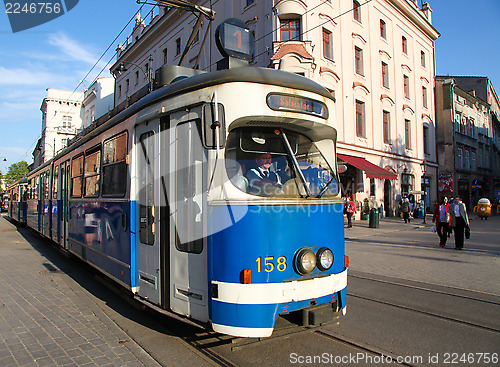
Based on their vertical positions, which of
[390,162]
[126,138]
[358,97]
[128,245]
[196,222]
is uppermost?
[358,97]

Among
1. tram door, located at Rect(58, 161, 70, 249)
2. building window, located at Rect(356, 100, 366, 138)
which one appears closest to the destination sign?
tram door, located at Rect(58, 161, 70, 249)

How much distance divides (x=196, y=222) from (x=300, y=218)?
1115mm

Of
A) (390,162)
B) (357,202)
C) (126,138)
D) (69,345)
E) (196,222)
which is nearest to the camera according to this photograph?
(196,222)

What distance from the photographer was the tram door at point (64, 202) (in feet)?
30.5

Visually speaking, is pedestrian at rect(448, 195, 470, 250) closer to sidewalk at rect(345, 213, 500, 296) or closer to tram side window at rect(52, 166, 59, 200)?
sidewalk at rect(345, 213, 500, 296)

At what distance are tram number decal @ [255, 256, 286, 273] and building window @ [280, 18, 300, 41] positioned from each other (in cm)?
1855

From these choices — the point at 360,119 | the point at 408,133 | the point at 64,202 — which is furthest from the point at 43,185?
the point at 408,133

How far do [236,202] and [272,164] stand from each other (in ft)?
2.01

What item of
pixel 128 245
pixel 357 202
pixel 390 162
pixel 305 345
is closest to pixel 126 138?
pixel 128 245

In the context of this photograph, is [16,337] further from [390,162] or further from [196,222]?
[390,162]

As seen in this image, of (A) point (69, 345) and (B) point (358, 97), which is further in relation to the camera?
(B) point (358, 97)

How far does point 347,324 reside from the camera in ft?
16.3

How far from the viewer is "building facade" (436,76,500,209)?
114 ft

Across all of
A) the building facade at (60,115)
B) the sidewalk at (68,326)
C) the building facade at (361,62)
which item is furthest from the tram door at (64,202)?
the building facade at (60,115)
